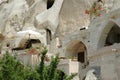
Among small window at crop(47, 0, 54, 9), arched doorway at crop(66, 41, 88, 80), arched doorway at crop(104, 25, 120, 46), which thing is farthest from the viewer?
small window at crop(47, 0, 54, 9)

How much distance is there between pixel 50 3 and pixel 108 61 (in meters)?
20.6

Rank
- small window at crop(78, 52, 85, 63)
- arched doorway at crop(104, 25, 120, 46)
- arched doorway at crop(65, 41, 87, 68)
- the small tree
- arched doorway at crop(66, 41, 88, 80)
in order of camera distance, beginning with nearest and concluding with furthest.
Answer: the small tree, arched doorway at crop(104, 25, 120, 46), arched doorway at crop(66, 41, 88, 80), arched doorway at crop(65, 41, 87, 68), small window at crop(78, 52, 85, 63)

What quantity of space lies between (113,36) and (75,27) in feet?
21.9

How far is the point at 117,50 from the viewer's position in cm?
1894

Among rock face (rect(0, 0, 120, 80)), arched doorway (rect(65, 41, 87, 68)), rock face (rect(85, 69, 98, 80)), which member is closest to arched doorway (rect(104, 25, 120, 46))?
rock face (rect(0, 0, 120, 80))

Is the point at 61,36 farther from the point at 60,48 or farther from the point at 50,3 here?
the point at 50,3

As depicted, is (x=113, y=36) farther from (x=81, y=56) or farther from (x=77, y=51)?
(x=77, y=51)

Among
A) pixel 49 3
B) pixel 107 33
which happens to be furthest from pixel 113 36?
pixel 49 3

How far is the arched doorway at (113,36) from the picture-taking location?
1017 inches

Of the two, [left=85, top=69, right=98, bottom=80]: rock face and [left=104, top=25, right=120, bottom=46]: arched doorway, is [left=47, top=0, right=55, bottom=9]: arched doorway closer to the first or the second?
[left=104, top=25, right=120, bottom=46]: arched doorway

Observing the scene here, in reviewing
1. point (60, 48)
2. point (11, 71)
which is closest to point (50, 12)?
point (60, 48)

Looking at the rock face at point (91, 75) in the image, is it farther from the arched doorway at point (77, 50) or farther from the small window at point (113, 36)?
the arched doorway at point (77, 50)

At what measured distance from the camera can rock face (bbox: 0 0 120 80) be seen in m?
20.2

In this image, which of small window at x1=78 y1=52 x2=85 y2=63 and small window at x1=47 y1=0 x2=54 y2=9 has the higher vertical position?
small window at x1=47 y1=0 x2=54 y2=9
